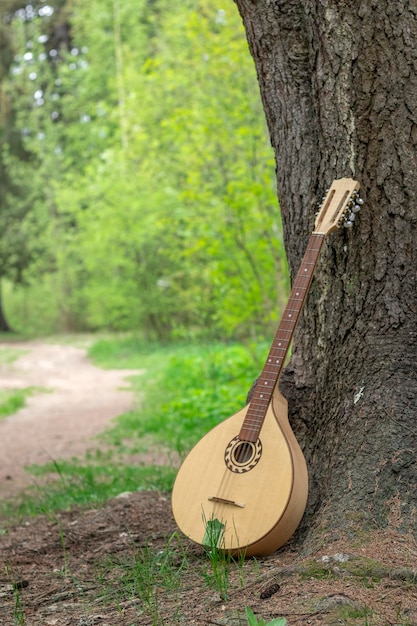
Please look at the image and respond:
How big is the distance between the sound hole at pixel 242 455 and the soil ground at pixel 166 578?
0.37 m

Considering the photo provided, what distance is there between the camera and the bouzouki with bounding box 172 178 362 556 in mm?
3135

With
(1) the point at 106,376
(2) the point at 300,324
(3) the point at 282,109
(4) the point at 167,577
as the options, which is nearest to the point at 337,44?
(3) the point at 282,109

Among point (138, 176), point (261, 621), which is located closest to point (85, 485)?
point (261, 621)

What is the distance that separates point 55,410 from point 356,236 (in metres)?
8.01

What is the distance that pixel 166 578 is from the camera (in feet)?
9.95

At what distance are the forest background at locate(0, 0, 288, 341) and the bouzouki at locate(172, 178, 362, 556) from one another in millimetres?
4914

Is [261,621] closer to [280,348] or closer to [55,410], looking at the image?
[280,348]

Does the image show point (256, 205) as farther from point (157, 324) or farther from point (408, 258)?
point (157, 324)

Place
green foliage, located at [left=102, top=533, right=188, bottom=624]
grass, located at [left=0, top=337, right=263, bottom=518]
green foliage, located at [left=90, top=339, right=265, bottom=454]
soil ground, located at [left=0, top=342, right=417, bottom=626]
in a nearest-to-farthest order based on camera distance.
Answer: soil ground, located at [left=0, top=342, right=417, bottom=626]
green foliage, located at [left=102, top=533, right=188, bottom=624]
grass, located at [left=0, top=337, right=263, bottom=518]
green foliage, located at [left=90, top=339, right=265, bottom=454]

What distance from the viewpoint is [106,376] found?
48.6ft

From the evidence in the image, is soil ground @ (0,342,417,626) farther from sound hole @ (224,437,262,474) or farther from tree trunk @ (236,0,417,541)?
sound hole @ (224,437,262,474)

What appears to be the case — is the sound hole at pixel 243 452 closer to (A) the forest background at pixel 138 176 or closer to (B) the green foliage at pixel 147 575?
(B) the green foliage at pixel 147 575

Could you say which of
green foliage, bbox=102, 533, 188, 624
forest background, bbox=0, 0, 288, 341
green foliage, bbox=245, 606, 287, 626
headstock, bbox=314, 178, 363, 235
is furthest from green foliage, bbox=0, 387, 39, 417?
green foliage, bbox=245, 606, 287, 626

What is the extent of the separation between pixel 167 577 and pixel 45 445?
5458 mm
